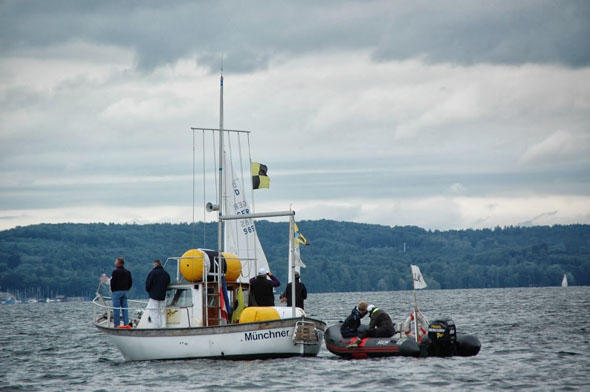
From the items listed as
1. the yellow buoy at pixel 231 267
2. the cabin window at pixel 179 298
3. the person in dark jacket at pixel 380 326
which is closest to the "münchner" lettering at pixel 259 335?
the cabin window at pixel 179 298

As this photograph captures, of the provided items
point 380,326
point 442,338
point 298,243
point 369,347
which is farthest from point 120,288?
point 442,338

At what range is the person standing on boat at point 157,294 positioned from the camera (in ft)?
103

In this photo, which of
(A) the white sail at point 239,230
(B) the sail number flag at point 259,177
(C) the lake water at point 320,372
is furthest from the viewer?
(A) the white sail at point 239,230

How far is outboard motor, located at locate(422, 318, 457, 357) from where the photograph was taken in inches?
1220

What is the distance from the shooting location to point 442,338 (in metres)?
31.1

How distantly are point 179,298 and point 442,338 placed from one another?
8005 millimetres

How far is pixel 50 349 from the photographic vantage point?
42188 mm

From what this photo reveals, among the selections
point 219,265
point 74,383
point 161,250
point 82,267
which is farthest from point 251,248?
point 82,267

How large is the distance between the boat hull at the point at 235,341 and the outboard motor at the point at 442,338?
3.44m

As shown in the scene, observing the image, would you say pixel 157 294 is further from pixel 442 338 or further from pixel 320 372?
pixel 442 338

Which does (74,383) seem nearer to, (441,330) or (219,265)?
(219,265)

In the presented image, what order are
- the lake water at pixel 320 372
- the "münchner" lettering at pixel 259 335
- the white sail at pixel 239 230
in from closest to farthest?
the lake water at pixel 320 372, the "münchner" lettering at pixel 259 335, the white sail at pixel 239 230

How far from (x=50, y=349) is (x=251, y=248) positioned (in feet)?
29.8

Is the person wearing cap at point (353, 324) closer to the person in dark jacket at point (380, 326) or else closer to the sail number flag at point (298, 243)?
the person in dark jacket at point (380, 326)
